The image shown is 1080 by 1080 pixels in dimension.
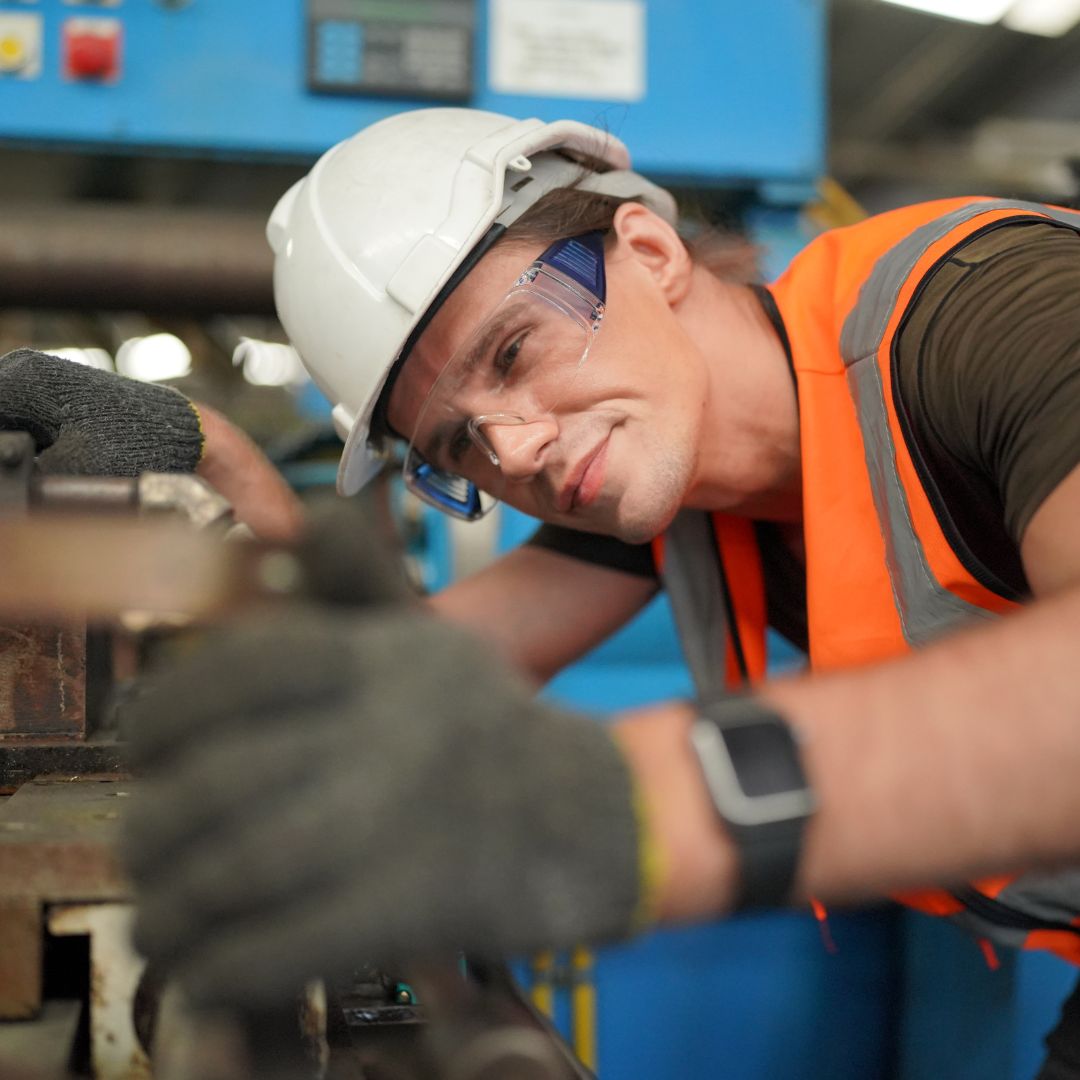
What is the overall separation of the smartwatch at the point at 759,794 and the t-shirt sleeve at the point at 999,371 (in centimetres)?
34

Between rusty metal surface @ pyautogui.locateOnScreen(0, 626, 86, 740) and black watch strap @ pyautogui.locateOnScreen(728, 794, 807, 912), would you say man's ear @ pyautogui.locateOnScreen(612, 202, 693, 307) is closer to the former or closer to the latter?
rusty metal surface @ pyautogui.locateOnScreen(0, 626, 86, 740)

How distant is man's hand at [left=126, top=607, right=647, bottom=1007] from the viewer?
0.42m

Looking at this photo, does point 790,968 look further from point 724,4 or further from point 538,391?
point 724,4

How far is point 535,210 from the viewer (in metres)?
1.22

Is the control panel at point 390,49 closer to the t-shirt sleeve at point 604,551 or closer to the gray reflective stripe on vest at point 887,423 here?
the t-shirt sleeve at point 604,551

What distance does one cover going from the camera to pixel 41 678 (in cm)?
96

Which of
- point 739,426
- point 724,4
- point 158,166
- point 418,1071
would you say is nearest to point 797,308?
point 739,426

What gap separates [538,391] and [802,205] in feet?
3.14

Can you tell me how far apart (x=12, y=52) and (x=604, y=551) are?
1222mm

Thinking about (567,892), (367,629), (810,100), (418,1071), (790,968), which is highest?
(810,100)

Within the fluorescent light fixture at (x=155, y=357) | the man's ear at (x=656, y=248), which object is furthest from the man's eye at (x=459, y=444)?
the fluorescent light fixture at (x=155, y=357)

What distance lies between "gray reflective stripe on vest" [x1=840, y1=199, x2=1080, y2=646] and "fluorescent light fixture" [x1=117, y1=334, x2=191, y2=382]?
395 cm

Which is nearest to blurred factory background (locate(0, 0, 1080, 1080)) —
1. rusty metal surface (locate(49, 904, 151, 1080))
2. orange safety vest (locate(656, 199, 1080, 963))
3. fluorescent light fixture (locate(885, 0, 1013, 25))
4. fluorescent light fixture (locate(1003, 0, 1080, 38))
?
orange safety vest (locate(656, 199, 1080, 963))

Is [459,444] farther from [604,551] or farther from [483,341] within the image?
[604,551]
